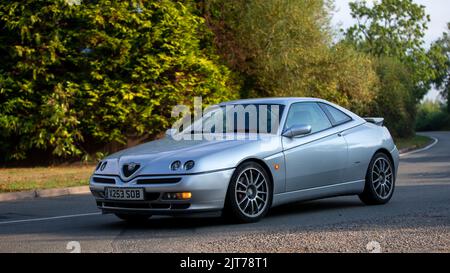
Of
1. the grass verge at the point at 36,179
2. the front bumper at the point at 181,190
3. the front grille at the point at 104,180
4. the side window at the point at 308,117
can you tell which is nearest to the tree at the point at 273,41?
the grass verge at the point at 36,179

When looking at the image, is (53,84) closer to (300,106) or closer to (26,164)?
(26,164)

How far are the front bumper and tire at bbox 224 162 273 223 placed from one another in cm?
11

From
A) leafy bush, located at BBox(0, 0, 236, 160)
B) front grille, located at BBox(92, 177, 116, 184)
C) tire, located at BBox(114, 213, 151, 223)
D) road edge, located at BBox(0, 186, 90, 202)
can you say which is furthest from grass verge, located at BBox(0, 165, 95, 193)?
front grille, located at BBox(92, 177, 116, 184)

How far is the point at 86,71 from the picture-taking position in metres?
21.6

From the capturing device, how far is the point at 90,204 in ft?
39.7

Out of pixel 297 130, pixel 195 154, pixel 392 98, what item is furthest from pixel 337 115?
pixel 392 98

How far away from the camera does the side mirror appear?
908cm

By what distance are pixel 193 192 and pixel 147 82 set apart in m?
14.1

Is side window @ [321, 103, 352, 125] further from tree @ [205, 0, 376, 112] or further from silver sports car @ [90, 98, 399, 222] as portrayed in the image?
tree @ [205, 0, 376, 112]

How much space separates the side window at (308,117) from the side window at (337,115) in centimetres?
15

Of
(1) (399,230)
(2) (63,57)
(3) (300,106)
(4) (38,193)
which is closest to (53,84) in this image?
(2) (63,57)

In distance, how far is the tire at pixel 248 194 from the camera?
27.5 ft

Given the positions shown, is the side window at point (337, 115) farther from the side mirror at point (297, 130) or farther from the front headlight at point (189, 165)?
the front headlight at point (189, 165)

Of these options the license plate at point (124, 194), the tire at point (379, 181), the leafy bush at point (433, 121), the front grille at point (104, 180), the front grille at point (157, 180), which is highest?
the front grille at point (157, 180)
